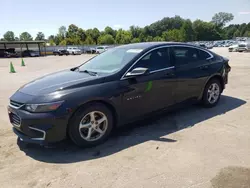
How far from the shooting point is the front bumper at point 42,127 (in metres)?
3.23

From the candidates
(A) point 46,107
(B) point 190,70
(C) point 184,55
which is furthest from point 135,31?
(A) point 46,107

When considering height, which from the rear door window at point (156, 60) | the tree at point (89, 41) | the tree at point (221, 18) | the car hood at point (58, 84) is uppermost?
the tree at point (221, 18)

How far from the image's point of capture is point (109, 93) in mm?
3656

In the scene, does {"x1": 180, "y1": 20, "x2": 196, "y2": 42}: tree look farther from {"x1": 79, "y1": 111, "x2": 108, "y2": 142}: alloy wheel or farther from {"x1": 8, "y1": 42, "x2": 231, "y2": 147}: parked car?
{"x1": 79, "y1": 111, "x2": 108, "y2": 142}: alloy wheel

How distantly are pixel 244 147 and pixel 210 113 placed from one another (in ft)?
5.34

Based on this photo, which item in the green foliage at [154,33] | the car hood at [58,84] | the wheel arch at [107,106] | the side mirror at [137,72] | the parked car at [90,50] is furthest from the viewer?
the green foliage at [154,33]

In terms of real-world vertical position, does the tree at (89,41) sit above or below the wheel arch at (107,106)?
above

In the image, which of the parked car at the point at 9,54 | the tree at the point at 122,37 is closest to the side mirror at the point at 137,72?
the parked car at the point at 9,54

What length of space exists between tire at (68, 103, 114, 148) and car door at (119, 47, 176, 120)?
0.35m

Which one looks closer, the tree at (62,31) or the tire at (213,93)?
the tire at (213,93)

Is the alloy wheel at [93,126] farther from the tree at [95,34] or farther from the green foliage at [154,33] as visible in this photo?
the tree at [95,34]

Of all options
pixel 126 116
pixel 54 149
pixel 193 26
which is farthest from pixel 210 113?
pixel 193 26

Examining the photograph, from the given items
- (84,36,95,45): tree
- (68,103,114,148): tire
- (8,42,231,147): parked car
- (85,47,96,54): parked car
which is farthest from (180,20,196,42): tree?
(68,103,114,148): tire

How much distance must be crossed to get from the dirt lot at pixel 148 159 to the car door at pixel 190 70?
63 centimetres
